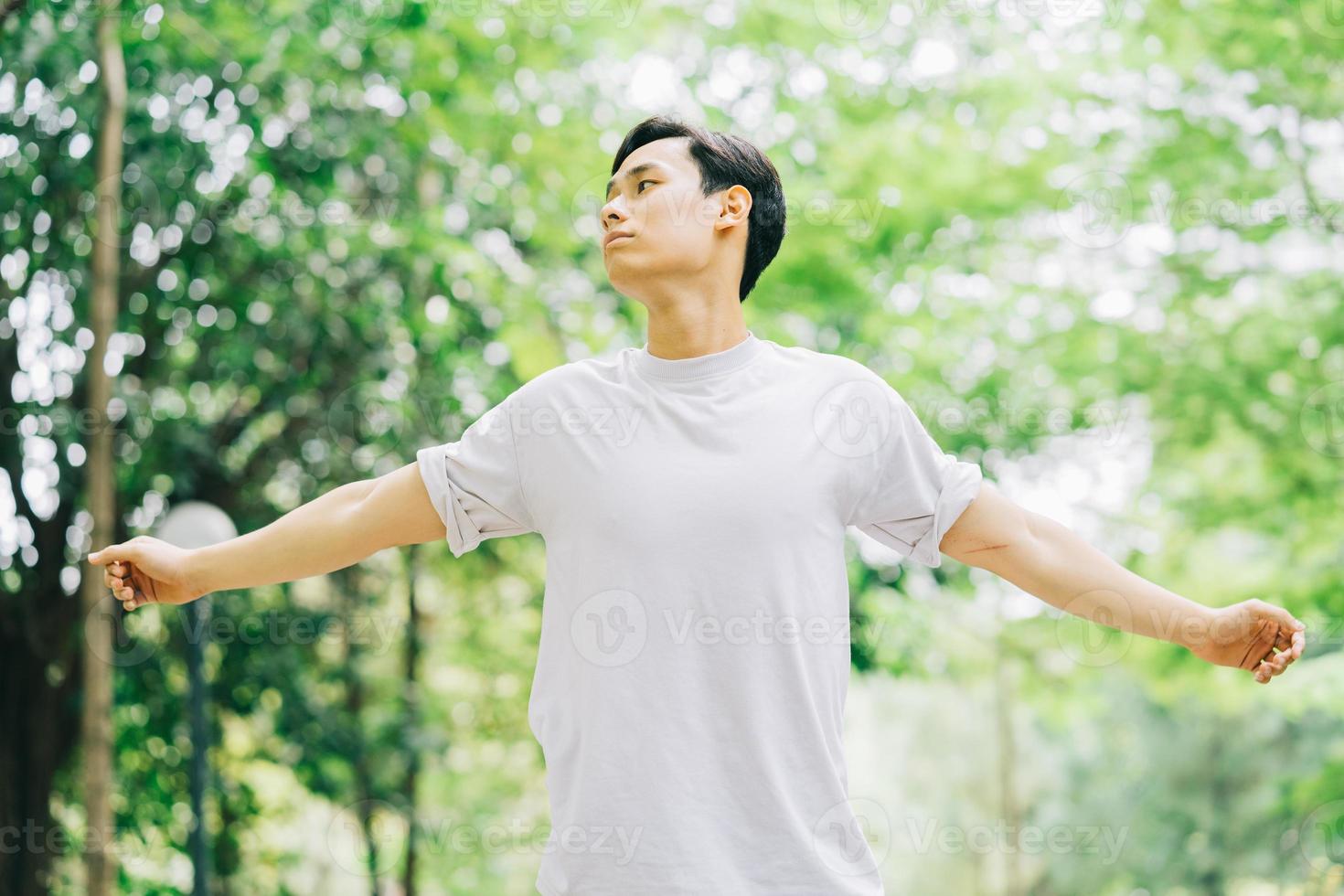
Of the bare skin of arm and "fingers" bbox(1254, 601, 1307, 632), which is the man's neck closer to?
the bare skin of arm

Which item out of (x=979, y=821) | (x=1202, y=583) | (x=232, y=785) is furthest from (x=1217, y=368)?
(x=979, y=821)

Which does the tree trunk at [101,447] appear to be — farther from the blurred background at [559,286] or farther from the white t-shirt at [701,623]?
the white t-shirt at [701,623]

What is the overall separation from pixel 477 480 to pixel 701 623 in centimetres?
42

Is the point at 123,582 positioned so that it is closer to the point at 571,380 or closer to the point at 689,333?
the point at 571,380

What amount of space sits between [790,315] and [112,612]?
4.79 meters

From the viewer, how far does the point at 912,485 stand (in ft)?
6.07

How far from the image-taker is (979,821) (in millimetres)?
20984

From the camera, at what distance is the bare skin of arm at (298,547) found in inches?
74.6

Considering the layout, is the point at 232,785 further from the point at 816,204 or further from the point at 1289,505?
the point at 1289,505

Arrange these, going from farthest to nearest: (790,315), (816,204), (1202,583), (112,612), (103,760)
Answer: (1202,583) → (112,612) → (790,315) → (816,204) → (103,760)

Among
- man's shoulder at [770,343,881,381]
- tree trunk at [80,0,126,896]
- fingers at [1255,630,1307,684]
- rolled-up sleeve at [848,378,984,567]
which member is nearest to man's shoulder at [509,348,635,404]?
man's shoulder at [770,343,881,381]

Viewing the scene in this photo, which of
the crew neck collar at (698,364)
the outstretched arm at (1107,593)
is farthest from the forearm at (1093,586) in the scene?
the crew neck collar at (698,364)

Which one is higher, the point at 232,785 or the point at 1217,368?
the point at 1217,368

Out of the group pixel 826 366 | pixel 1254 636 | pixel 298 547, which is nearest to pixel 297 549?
pixel 298 547
